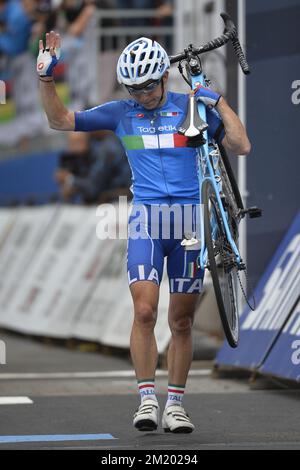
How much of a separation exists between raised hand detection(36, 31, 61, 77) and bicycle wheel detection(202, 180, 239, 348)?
1.15 m

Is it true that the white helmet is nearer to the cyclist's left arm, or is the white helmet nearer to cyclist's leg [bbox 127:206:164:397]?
the cyclist's left arm

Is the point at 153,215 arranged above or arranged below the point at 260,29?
below

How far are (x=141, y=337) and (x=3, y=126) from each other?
48.3ft

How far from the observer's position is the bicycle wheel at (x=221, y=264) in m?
7.71

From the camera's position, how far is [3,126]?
22.4 meters

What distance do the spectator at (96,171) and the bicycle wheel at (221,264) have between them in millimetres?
6884

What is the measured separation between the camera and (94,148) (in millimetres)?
17641

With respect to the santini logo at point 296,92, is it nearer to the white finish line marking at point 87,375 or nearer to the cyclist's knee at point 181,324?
the white finish line marking at point 87,375

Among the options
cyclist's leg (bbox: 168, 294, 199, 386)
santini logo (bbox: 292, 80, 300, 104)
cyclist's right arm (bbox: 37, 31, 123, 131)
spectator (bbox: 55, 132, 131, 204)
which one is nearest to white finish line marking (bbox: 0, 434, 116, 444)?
cyclist's leg (bbox: 168, 294, 199, 386)

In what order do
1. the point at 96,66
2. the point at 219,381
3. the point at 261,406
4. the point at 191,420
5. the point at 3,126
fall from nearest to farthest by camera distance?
the point at 191,420
the point at 261,406
the point at 219,381
the point at 96,66
the point at 3,126

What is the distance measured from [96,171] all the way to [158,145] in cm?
798

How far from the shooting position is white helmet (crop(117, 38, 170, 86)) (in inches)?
310

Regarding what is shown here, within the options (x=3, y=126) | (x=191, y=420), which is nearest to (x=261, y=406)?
(x=191, y=420)

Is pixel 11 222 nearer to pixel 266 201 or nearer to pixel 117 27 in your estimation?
pixel 117 27
